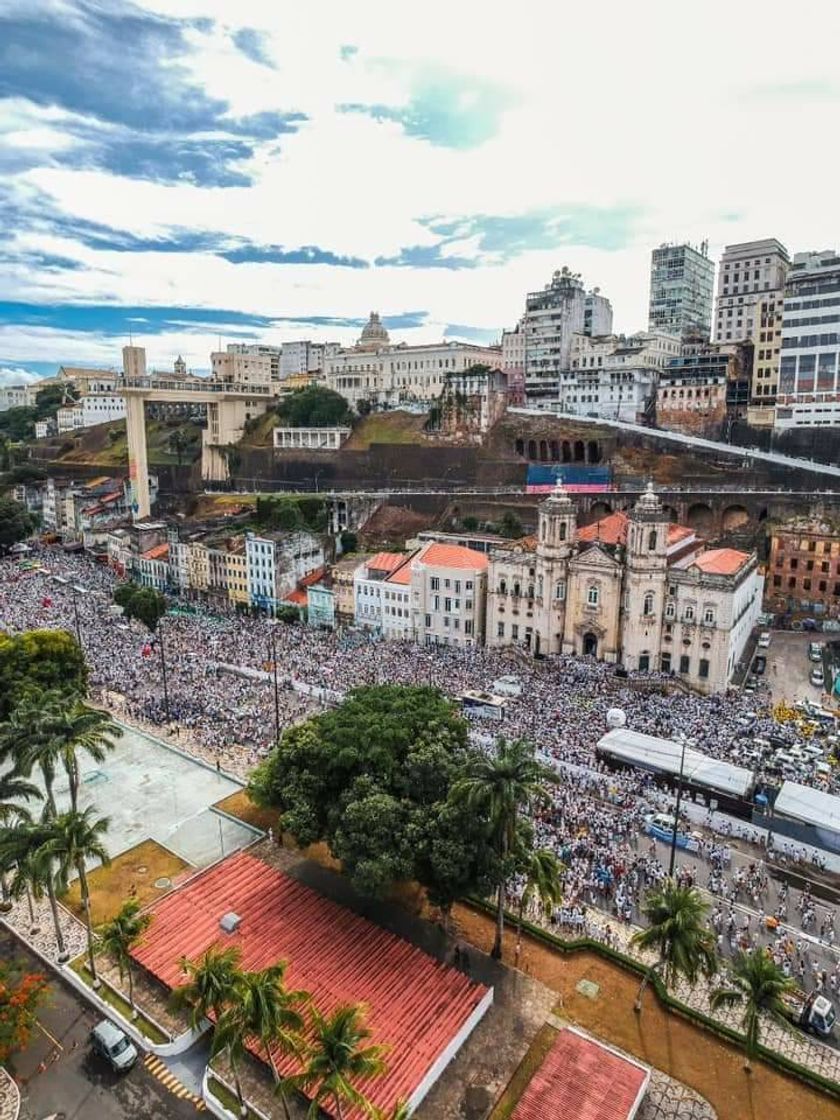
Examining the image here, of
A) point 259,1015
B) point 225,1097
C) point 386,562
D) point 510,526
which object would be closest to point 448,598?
point 386,562

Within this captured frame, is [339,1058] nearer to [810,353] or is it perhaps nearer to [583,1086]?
[583,1086]

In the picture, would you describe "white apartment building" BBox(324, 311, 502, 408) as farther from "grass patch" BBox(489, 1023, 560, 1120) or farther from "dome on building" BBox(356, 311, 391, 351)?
"grass patch" BBox(489, 1023, 560, 1120)

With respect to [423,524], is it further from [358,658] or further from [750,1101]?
[750,1101]

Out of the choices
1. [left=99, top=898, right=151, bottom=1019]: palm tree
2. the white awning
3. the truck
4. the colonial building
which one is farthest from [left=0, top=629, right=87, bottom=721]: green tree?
the white awning

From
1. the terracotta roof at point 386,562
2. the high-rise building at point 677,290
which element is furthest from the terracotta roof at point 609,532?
the high-rise building at point 677,290

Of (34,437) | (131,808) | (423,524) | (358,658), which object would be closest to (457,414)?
(423,524)

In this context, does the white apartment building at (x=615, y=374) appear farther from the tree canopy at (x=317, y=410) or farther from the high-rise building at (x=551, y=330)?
the tree canopy at (x=317, y=410)
